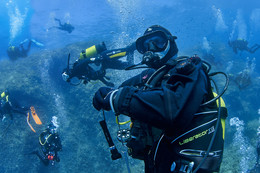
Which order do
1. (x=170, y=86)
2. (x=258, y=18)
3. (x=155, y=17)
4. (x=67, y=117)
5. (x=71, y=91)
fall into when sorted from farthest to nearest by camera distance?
(x=258, y=18)
(x=155, y=17)
(x=71, y=91)
(x=67, y=117)
(x=170, y=86)

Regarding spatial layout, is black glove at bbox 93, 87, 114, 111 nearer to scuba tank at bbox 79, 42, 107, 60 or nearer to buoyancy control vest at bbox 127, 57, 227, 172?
buoyancy control vest at bbox 127, 57, 227, 172

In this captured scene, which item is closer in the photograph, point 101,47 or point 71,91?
point 101,47

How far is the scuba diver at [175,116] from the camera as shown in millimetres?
1325

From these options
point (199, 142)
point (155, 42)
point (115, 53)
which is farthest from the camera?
point (115, 53)

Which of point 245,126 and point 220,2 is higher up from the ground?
point 220,2

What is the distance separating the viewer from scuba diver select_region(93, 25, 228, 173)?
1.33 meters

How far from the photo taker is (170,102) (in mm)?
1300

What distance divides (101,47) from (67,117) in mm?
6550

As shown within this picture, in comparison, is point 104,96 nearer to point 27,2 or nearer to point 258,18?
point 27,2

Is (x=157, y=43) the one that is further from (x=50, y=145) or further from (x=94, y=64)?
(x=50, y=145)

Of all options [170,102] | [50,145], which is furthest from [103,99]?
[50,145]

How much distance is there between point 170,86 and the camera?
1.44 meters

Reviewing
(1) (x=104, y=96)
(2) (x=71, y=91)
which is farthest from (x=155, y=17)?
(1) (x=104, y=96)

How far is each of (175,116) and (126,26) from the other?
32.3 metres
